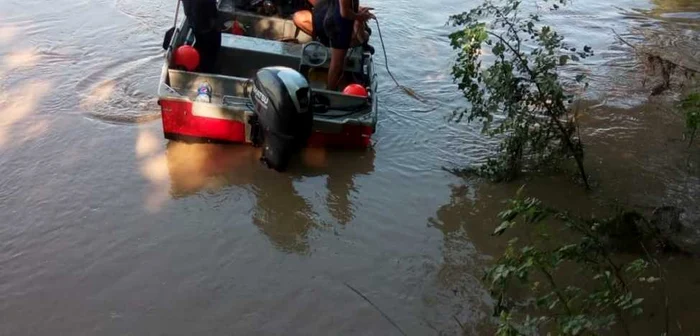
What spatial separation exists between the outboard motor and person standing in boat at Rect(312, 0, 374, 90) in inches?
42.5

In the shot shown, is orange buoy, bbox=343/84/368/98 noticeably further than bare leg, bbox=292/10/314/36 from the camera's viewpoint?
No

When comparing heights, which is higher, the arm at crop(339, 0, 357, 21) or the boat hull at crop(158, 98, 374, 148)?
the arm at crop(339, 0, 357, 21)

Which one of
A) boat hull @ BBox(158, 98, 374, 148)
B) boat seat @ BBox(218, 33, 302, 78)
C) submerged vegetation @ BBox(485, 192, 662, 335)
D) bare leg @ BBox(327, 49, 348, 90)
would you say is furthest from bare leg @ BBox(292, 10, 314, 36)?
submerged vegetation @ BBox(485, 192, 662, 335)

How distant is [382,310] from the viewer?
4793 millimetres

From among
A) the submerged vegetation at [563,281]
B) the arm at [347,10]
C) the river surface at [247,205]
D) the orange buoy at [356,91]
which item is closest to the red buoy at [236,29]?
the river surface at [247,205]

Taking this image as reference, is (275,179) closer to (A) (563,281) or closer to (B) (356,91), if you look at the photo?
(B) (356,91)

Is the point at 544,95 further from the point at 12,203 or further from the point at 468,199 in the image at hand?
the point at 12,203

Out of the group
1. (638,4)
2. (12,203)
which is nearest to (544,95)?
(12,203)

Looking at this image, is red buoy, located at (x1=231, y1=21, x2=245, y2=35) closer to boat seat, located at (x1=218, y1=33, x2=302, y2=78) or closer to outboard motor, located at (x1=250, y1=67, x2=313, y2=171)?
boat seat, located at (x1=218, y1=33, x2=302, y2=78)

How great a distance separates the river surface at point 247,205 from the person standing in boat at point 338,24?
0.81m

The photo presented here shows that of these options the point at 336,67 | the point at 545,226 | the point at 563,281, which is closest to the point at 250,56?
the point at 336,67

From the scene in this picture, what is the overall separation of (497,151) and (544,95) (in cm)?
120

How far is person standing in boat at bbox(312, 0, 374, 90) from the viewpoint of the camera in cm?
671

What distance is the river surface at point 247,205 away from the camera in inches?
186
